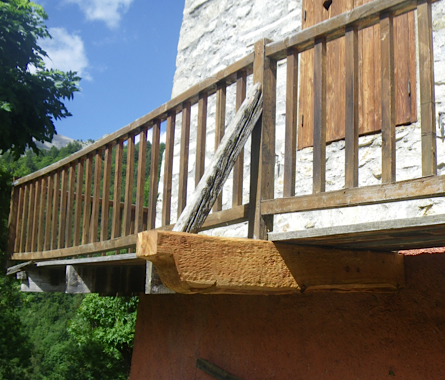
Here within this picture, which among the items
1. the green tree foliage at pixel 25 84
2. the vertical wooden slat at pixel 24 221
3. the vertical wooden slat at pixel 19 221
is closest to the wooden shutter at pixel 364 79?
the vertical wooden slat at pixel 24 221

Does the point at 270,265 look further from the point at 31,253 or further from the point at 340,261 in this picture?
the point at 31,253

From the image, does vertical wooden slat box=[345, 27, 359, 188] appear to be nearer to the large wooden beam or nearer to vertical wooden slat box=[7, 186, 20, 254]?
the large wooden beam

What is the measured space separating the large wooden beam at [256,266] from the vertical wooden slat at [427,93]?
24.5 inches

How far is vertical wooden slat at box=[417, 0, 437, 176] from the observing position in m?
1.62

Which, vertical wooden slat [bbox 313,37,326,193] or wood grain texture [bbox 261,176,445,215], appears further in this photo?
→ vertical wooden slat [bbox 313,37,326,193]

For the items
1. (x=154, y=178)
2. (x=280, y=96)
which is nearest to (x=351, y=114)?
(x=154, y=178)

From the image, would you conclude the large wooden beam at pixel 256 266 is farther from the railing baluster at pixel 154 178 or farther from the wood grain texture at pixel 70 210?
the wood grain texture at pixel 70 210

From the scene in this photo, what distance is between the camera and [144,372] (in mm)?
4312

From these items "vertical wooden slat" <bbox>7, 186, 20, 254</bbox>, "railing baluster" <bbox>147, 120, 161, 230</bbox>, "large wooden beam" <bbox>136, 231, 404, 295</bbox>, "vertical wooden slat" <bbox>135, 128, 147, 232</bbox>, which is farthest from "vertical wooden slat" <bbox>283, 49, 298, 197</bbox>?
"vertical wooden slat" <bbox>7, 186, 20, 254</bbox>

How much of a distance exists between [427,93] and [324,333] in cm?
145

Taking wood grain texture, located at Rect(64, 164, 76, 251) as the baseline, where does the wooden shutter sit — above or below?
above

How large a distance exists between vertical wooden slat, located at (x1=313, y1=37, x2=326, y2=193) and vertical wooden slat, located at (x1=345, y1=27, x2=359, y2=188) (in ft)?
0.37

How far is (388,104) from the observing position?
181 cm

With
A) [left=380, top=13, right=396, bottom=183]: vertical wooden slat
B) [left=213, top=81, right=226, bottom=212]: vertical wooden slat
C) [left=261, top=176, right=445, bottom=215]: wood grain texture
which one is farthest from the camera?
[left=213, top=81, right=226, bottom=212]: vertical wooden slat
